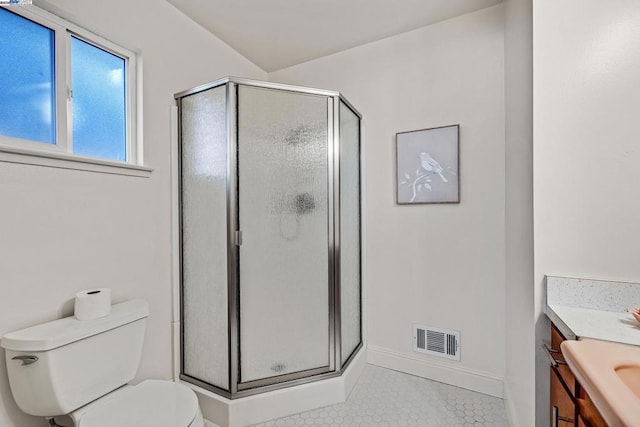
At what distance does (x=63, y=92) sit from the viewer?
1.36 m

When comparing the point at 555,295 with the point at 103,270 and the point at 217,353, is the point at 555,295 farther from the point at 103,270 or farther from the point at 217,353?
the point at 103,270

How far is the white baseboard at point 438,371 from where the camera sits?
6.03 ft

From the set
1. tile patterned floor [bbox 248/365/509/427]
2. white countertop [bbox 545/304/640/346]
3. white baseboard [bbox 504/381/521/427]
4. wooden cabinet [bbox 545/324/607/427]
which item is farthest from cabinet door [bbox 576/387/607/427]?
tile patterned floor [bbox 248/365/509/427]

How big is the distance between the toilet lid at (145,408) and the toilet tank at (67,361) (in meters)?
0.08

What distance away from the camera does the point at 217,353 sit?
1.65 m

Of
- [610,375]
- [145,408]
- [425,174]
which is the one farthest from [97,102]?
[610,375]

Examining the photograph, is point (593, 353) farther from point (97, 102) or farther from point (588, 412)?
point (97, 102)

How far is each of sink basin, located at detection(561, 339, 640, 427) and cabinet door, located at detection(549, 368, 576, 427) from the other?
0.18m

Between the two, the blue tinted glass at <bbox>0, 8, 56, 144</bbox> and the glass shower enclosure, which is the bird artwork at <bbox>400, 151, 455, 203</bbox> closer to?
the glass shower enclosure

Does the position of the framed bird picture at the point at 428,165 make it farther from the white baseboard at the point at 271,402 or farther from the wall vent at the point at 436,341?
the white baseboard at the point at 271,402

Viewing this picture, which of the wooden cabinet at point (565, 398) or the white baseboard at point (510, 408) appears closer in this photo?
the wooden cabinet at point (565, 398)

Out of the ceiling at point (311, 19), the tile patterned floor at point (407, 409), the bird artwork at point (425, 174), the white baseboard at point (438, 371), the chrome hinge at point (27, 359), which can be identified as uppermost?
the ceiling at point (311, 19)

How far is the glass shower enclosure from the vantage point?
1633 mm

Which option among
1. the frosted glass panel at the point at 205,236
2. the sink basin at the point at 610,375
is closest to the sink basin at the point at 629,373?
the sink basin at the point at 610,375
